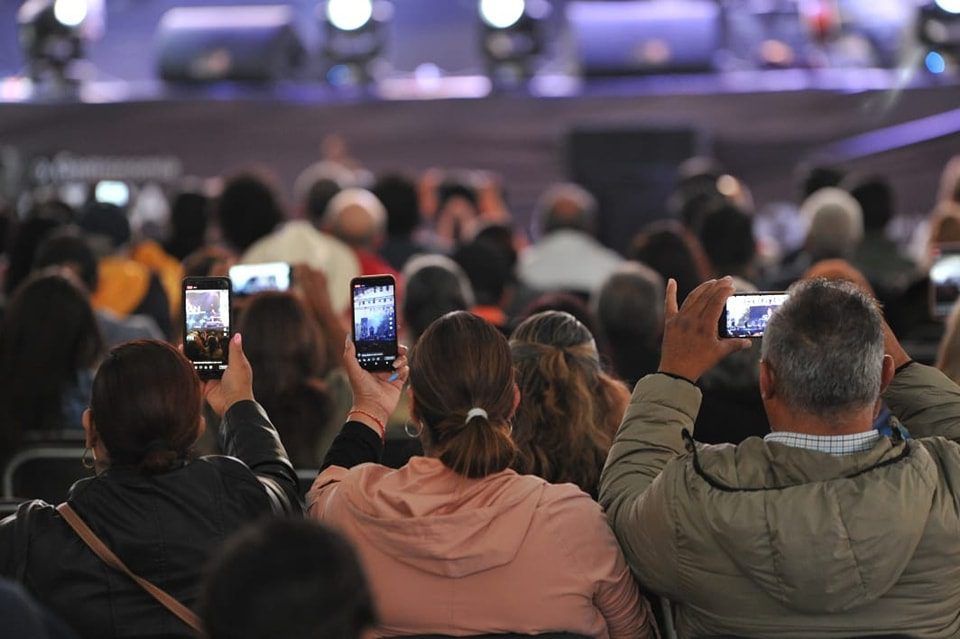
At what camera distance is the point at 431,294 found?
477cm

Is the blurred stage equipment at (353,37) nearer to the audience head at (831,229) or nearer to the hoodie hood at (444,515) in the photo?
the audience head at (831,229)

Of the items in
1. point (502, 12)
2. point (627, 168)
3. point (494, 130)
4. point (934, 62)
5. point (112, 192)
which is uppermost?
point (502, 12)

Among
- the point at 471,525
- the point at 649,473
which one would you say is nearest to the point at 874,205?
the point at 649,473

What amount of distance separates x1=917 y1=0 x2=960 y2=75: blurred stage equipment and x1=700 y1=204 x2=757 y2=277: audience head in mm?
4532

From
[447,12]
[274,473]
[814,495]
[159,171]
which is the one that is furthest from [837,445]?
[447,12]

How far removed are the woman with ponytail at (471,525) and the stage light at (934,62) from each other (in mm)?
7833

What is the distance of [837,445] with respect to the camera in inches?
98.8

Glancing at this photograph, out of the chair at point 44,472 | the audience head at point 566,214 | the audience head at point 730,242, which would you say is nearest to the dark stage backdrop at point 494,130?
the audience head at point 566,214

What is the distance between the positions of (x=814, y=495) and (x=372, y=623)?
3.24ft

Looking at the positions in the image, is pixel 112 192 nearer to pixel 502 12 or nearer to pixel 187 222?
pixel 187 222

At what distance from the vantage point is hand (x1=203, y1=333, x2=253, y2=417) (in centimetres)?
300

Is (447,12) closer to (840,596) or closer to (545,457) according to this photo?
(545,457)

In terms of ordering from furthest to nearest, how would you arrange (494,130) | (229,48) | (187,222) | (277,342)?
1. (229,48)
2. (494,130)
3. (187,222)
4. (277,342)

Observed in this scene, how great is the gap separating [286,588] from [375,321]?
4.89 feet
